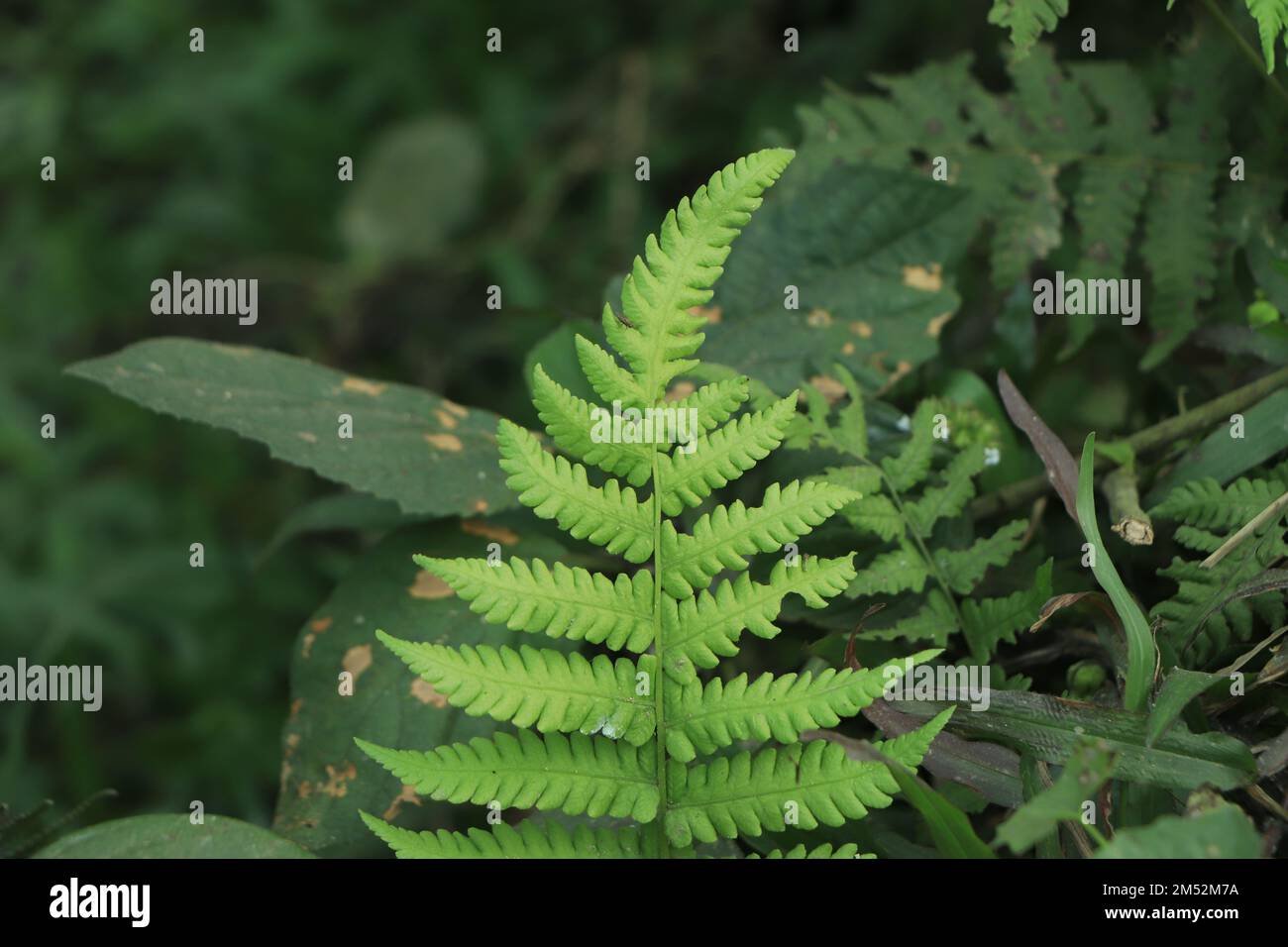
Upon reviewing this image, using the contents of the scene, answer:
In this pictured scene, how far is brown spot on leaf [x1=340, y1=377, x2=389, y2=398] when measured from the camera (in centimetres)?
122

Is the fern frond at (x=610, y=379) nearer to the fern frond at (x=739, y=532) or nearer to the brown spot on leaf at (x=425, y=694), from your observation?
the fern frond at (x=739, y=532)

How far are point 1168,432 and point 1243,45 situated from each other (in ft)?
1.19

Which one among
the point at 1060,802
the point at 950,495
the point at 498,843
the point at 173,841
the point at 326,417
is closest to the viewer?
the point at 1060,802

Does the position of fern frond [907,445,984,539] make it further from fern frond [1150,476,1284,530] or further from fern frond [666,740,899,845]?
fern frond [666,740,899,845]

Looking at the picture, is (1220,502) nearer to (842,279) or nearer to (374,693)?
(842,279)

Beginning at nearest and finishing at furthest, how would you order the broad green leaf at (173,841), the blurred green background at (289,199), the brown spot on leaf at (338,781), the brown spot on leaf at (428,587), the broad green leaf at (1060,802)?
the broad green leaf at (1060,802)
the broad green leaf at (173,841)
the brown spot on leaf at (338,781)
the brown spot on leaf at (428,587)
the blurred green background at (289,199)

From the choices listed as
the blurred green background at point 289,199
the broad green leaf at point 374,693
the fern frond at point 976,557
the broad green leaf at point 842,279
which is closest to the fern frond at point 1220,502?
the fern frond at point 976,557

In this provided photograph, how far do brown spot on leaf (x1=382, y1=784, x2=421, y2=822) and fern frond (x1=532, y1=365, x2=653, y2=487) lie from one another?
36cm

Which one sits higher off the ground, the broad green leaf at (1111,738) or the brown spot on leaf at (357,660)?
the brown spot on leaf at (357,660)

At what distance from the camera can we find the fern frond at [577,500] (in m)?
0.81

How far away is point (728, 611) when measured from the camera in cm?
82

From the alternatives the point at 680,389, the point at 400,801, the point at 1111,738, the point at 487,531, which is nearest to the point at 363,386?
the point at 487,531

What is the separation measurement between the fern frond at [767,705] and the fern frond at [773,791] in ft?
0.07
